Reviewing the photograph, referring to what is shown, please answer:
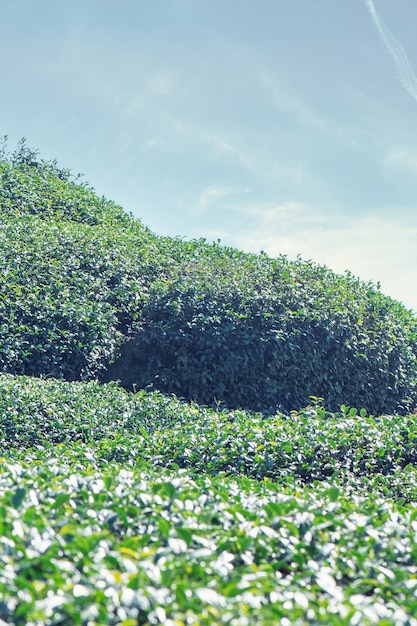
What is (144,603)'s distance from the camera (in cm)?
257

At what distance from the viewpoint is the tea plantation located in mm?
2778

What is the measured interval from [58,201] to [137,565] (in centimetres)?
1340

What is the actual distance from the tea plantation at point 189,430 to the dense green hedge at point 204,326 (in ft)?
0.11

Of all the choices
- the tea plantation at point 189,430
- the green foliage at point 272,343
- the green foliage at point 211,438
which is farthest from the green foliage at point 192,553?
the green foliage at point 272,343

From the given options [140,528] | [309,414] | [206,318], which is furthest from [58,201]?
[140,528]

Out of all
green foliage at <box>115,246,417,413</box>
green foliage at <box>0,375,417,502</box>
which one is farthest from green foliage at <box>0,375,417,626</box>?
green foliage at <box>115,246,417,413</box>

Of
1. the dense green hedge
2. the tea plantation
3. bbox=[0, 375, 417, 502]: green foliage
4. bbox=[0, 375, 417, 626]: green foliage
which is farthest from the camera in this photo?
the dense green hedge

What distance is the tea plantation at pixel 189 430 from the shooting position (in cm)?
278

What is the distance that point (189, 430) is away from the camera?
22.9ft

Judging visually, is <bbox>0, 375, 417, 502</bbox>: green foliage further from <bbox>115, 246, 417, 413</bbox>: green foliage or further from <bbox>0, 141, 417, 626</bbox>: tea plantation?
<bbox>115, 246, 417, 413</bbox>: green foliage

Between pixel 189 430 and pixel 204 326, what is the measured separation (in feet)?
10.9

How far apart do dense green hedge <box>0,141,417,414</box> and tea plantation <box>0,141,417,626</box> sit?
3cm

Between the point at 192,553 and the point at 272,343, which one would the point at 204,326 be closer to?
the point at 272,343

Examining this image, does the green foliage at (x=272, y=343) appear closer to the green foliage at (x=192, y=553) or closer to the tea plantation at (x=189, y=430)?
the tea plantation at (x=189, y=430)
